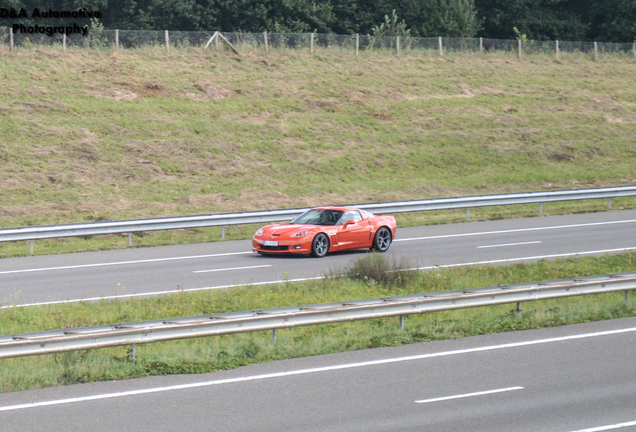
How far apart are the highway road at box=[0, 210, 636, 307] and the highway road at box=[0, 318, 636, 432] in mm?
5851

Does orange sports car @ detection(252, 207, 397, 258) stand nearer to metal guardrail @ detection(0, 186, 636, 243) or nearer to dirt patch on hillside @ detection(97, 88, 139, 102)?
metal guardrail @ detection(0, 186, 636, 243)

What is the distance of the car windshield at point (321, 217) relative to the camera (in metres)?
21.0

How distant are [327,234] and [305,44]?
94.3 ft

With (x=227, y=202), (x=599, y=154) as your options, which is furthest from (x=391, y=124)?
(x=227, y=202)

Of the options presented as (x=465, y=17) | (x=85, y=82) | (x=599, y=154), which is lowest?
(x=599, y=154)

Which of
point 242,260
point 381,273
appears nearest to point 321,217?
point 242,260

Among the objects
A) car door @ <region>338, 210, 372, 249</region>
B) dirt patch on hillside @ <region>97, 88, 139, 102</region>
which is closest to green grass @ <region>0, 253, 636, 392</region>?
car door @ <region>338, 210, 372, 249</region>

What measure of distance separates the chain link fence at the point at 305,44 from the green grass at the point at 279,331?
29735 mm

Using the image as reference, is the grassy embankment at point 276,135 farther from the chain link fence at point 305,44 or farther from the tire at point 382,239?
the tire at point 382,239

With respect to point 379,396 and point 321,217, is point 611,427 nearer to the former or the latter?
point 379,396

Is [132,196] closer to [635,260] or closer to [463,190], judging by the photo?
[463,190]

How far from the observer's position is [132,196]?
28.8m

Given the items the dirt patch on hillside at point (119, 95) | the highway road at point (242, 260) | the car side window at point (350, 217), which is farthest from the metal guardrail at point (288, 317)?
the dirt patch on hillside at point (119, 95)

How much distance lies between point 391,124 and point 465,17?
26.1 meters
